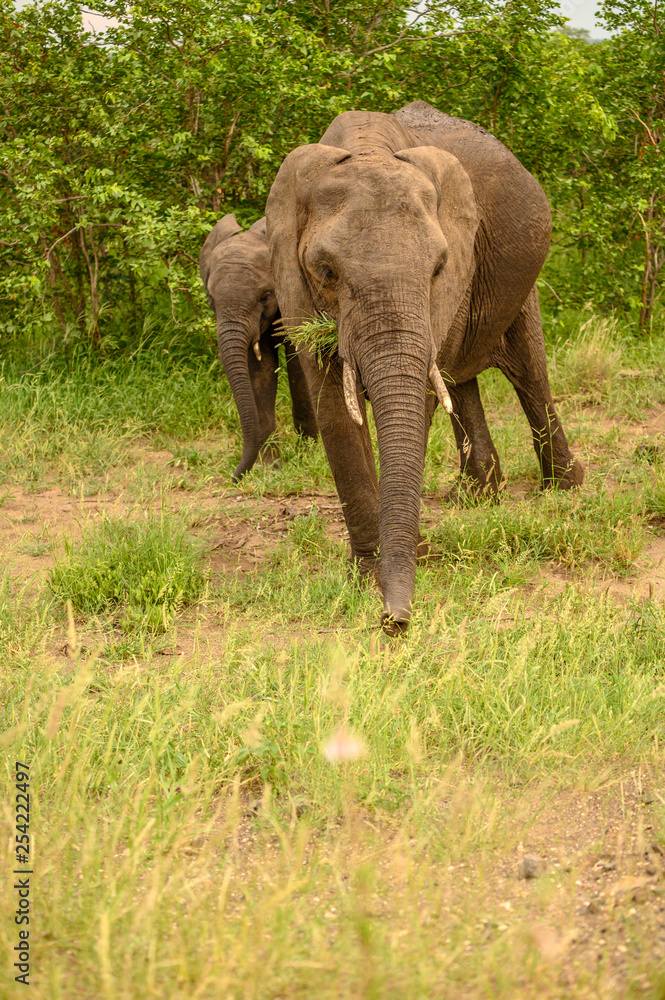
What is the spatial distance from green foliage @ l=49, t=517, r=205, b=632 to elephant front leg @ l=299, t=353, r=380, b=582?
0.83 meters

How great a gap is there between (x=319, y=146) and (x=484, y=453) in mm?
2622

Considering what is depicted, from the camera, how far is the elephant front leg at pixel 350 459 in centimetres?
493

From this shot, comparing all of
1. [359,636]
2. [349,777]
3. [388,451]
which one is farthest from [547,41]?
[349,777]

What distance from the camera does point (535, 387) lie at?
6.67 m

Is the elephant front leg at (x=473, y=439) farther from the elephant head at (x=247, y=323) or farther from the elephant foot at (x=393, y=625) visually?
the elephant foot at (x=393, y=625)

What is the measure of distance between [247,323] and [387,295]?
3437 millimetres

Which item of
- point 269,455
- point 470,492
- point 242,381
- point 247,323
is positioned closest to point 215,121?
point 247,323

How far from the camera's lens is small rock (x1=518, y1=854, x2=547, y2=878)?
2.58 metres

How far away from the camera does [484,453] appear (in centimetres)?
664

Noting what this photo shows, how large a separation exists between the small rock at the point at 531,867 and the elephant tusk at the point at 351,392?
215cm

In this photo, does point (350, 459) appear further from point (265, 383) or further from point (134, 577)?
point (265, 383)

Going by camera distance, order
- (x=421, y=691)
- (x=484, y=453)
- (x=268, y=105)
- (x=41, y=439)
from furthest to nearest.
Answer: (x=268, y=105)
(x=41, y=439)
(x=484, y=453)
(x=421, y=691)

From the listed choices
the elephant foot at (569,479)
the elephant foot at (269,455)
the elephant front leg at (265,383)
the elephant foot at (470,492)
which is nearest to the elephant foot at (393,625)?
the elephant foot at (470,492)

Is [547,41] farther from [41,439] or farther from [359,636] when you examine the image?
[359,636]
